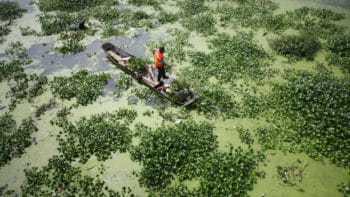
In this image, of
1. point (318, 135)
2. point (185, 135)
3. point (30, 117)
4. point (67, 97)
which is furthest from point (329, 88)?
point (30, 117)

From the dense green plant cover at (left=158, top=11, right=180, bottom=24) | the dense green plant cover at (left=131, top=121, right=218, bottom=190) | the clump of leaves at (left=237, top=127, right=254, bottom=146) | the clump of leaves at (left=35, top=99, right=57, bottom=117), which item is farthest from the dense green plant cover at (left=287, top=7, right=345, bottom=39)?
the clump of leaves at (left=35, top=99, right=57, bottom=117)

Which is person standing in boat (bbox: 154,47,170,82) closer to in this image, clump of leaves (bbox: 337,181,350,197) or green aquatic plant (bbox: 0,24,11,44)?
clump of leaves (bbox: 337,181,350,197)

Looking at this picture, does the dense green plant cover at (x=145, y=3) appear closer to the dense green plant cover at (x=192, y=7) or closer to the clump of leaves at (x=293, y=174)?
the dense green plant cover at (x=192, y=7)

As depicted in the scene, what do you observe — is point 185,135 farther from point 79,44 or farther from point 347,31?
point 347,31

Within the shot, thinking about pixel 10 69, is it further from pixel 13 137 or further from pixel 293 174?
pixel 293 174

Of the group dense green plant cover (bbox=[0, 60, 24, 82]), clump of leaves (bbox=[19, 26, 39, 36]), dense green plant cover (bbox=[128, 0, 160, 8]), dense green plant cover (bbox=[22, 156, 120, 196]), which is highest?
dense green plant cover (bbox=[128, 0, 160, 8])

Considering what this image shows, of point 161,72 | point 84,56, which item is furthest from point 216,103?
point 84,56

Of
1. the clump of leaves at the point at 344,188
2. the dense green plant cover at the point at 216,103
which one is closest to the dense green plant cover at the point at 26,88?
the dense green plant cover at the point at 216,103
